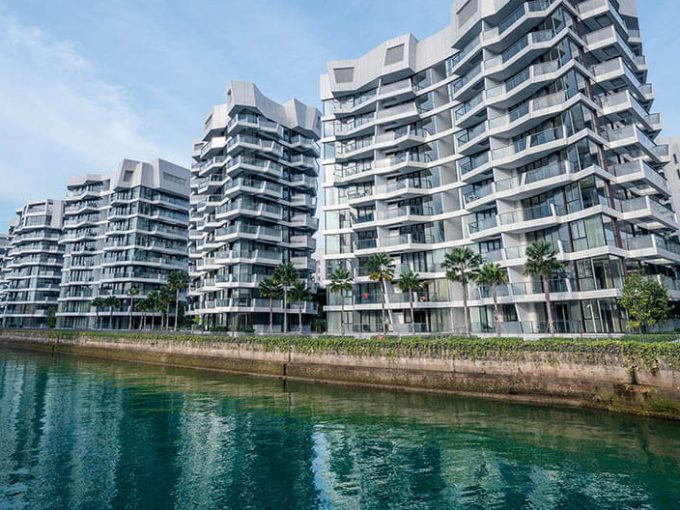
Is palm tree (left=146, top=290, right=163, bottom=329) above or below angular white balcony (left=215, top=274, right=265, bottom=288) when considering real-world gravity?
below

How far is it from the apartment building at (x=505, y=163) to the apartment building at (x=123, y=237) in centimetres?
5157

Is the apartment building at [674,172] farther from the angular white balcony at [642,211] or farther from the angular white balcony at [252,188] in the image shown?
the angular white balcony at [252,188]

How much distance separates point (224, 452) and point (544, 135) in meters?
38.0

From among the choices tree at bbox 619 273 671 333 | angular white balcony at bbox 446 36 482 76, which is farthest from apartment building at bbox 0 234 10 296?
tree at bbox 619 273 671 333

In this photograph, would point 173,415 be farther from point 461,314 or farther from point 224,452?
point 461,314

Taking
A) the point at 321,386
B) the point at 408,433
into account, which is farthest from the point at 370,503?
the point at 321,386

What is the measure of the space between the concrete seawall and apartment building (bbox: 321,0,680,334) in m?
12.2

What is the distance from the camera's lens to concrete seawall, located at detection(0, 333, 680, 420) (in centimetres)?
2061

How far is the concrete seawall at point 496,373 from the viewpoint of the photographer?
2061cm

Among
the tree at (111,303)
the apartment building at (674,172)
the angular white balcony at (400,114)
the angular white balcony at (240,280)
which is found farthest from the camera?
the tree at (111,303)

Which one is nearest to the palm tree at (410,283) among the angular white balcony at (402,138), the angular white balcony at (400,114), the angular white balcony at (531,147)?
the angular white balcony at (531,147)

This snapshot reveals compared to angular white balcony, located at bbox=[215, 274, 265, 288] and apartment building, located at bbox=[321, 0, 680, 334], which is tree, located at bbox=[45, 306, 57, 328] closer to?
angular white balcony, located at bbox=[215, 274, 265, 288]

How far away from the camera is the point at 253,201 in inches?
2539

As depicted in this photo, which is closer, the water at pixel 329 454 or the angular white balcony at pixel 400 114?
the water at pixel 329 454
